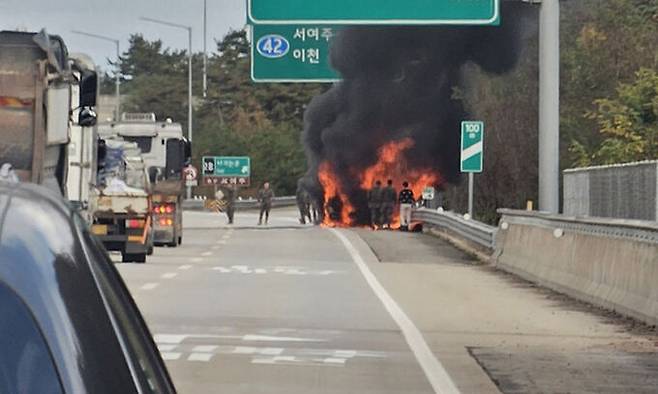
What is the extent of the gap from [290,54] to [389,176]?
13.8 metres

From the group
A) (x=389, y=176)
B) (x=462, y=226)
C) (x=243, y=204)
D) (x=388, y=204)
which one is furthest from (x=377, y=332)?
(x=243, y=204)

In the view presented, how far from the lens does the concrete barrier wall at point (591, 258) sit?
62.7 ft

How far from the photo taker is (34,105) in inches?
714

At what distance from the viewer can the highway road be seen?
1305 centimetres

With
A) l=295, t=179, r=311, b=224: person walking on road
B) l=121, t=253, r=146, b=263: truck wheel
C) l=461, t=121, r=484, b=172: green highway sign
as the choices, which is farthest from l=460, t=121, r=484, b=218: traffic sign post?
l=295, t=179, r=311, b=224: person walking on road

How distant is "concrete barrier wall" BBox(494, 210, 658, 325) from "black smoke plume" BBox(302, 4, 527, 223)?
94.6 ft

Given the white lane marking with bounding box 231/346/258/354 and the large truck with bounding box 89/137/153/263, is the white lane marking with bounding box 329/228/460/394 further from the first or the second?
the large truck with bounding box 89/137/153/263

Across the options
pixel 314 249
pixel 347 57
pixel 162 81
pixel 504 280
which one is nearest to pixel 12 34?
pixel 504 280

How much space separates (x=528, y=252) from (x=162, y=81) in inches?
4585

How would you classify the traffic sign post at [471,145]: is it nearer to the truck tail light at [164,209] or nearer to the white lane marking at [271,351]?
the truck tail light at [164,209]

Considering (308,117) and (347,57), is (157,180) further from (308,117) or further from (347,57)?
(308,117)

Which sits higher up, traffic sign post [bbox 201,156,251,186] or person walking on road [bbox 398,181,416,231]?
traffic sign post [bbox 201,156,251,186]

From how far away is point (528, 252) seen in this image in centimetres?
2877

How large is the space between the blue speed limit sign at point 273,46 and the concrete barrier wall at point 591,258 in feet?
60.6
